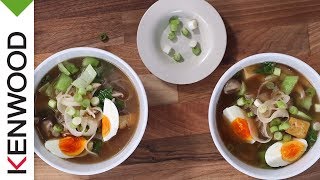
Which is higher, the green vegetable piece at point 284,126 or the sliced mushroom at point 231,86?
the sliced mushroom at point 231,86

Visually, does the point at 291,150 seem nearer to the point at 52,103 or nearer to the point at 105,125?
the point at 105,125

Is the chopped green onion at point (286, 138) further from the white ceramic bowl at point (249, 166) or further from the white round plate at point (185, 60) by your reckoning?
the white round plate at point (185, 60)

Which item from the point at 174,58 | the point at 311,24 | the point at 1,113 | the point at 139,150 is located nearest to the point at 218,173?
the point at 139,150

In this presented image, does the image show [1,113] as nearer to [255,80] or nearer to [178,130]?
[178,130]

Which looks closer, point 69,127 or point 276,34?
point 69,127

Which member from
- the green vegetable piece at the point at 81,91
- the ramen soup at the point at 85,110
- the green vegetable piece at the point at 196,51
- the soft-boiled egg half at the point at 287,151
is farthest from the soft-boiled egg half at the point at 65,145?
the soft-boiled egg half at the point at 287,151

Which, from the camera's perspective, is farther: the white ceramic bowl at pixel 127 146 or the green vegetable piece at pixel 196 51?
the green vegetable piece at pixel 196 51

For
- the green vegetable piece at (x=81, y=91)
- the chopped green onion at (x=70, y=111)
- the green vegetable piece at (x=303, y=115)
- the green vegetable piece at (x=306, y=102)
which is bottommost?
the green vegetable piece at (x=303, y=115)

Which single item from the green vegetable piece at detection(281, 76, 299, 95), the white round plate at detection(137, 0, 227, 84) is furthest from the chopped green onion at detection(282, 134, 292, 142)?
the white round plate at detection(137, 0, 227, 84)
